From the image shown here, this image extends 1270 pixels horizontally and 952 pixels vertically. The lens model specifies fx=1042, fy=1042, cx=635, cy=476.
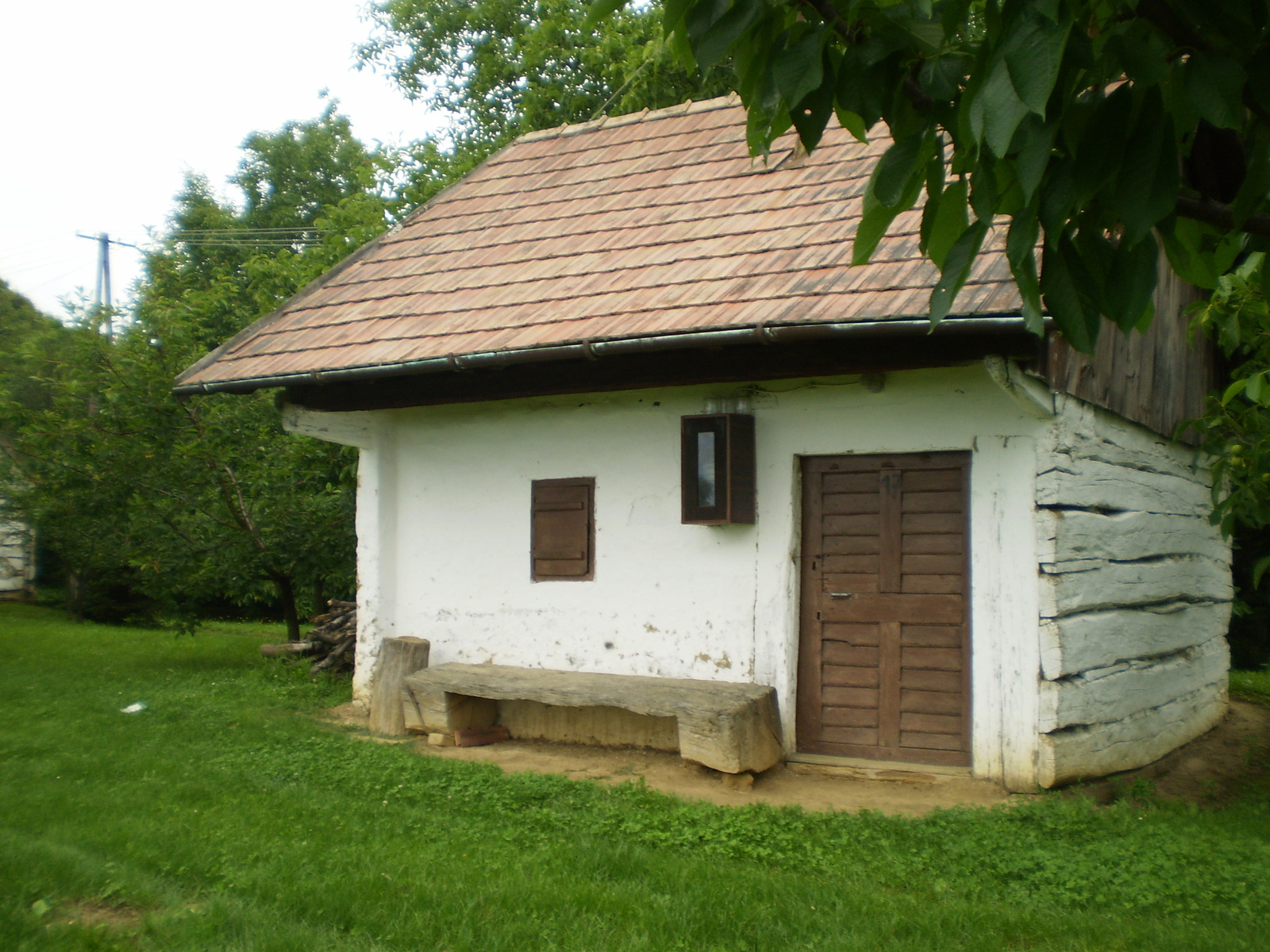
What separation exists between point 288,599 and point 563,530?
4.71 m

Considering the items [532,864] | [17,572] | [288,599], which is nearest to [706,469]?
[532,864]

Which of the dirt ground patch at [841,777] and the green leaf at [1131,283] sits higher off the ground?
the green leaf at [1131,283]

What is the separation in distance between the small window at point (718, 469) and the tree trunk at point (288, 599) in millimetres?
5504

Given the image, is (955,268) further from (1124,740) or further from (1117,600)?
(1124,740)

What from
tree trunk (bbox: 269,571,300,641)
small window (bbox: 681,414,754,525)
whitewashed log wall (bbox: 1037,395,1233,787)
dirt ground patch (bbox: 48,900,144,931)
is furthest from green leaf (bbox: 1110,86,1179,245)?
tree trunk (bbox: 269,571,300,641)

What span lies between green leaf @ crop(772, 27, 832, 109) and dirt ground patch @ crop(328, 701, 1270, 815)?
4194 millimetres

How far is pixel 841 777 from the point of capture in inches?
234

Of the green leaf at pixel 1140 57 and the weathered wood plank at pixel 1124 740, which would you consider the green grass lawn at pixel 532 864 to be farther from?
the green leaf at pixel 1140 57

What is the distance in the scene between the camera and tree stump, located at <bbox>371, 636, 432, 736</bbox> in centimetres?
711

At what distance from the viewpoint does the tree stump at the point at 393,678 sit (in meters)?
7.11

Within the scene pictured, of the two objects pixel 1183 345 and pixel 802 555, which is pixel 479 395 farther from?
pixel 1183 345

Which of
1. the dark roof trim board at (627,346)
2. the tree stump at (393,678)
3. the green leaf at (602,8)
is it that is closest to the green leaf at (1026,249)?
the green leaf at (602,8)

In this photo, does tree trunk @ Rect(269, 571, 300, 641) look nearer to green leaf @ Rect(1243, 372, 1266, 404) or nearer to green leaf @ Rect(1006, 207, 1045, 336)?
green leaf @ Rect(1243, 372, 1266, 404)

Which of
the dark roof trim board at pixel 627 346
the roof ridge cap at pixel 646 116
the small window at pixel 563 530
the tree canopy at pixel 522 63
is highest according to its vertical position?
the tree canopy at pixel 522 63
